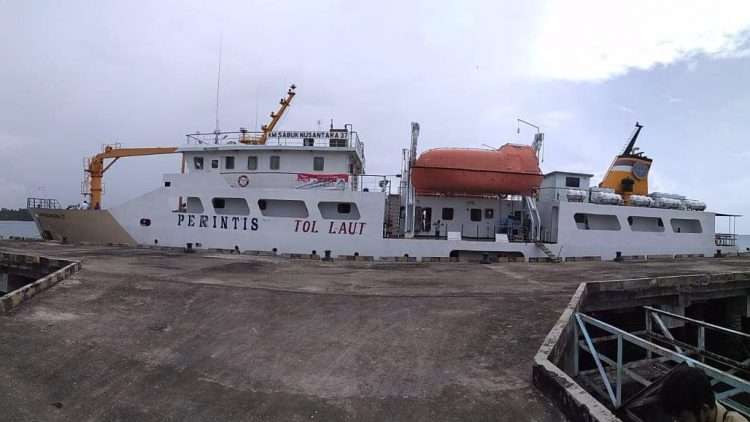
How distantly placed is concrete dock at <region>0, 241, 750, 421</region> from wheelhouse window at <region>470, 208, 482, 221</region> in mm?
9643

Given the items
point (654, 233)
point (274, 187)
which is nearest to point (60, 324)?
point (274, 187)

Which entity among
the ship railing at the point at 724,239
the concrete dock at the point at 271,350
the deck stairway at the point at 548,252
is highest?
the ship railing at the point at 724,239

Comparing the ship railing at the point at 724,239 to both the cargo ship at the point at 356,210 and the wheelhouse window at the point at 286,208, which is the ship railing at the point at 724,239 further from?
the wheelhouse window at the point at 286,208

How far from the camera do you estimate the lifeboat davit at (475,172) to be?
17.6m

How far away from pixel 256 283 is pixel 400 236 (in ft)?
29.5

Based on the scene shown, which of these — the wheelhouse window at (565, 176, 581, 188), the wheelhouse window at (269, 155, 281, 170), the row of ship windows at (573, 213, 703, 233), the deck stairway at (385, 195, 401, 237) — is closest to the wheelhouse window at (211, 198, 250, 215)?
the wheelhouse window at (269, 155, 281, 170)

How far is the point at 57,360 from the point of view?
16.3 feet

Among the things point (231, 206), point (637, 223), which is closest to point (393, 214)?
point (231, 206)

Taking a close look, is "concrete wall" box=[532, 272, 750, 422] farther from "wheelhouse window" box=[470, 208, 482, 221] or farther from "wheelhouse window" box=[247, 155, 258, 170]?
"wheelhouse window" box=[247, 155, 258, 170]

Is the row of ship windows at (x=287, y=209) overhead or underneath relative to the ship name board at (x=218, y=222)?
overhead

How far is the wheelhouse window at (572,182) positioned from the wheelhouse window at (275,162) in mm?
14089

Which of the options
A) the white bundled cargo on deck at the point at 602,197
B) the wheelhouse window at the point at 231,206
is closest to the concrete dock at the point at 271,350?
the wheelhouse window at the point at 231,206

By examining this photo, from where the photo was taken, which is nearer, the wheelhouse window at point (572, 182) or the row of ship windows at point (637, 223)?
the row of ship windows at point (637, 223)

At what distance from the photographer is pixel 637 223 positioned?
830 inches
